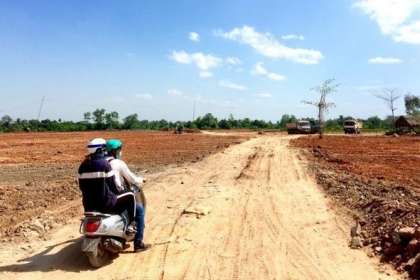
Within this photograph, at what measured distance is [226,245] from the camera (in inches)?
229

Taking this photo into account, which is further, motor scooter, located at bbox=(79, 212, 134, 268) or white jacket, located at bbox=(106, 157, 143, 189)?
white jacket, located at bbox=(106, 157, 143, 189)

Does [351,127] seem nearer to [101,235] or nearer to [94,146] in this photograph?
[94,146]

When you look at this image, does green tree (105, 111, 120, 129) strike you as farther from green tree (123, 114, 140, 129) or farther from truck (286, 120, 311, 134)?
truck (286, 120, 311, 134)

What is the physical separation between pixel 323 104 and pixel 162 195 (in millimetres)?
27780

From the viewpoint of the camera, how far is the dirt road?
4867mm

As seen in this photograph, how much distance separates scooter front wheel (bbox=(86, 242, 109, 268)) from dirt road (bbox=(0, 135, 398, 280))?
0.34 feet

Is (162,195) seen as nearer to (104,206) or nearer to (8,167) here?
(104,206)

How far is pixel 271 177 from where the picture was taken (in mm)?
11617

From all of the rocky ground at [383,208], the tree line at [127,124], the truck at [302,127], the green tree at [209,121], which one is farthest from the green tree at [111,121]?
the rocky ground at [383,208]

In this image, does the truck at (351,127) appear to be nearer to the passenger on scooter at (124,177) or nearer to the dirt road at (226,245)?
the dirt road at (226,245)

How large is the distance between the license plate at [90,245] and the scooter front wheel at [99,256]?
0.06m

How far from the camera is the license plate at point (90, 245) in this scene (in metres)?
4.82

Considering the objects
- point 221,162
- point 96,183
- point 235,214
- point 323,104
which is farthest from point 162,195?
point 323,104

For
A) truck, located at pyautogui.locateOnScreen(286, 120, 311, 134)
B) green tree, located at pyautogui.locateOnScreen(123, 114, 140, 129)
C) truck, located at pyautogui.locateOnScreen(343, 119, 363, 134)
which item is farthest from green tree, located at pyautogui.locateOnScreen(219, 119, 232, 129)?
truck, located at pyautogui.locateOnScreen(343, 119, 363, 134)
